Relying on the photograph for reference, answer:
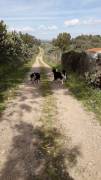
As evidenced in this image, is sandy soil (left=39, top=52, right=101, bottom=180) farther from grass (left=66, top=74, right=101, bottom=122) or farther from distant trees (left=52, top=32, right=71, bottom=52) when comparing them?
distant trees (left=52, top=32, right=71, bottom=52)

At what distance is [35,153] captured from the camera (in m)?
9.02

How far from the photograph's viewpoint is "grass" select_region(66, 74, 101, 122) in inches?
574

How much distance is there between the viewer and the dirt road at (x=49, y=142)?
7.89 m

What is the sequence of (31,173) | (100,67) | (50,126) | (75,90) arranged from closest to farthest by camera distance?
(31,173) → (50,126) → (75,90) → (100,67)

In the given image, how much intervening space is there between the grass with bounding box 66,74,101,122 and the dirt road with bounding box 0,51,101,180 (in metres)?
0.51

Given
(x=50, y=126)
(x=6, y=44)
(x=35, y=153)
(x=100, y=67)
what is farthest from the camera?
(x=6, y=44)

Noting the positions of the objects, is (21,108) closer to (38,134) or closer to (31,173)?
(38,134)

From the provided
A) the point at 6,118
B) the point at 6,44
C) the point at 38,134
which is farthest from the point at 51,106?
the point at 6,44

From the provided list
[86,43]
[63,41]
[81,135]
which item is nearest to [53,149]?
[81,135]

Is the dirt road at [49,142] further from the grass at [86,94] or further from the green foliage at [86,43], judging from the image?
the green foliage at [86,43]

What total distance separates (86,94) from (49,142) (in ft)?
27.1

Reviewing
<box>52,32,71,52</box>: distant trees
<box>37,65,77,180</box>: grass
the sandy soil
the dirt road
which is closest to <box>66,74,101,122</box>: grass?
the sandy soil

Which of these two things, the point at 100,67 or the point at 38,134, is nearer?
the point at 38,134

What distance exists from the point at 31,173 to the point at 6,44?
3642cm
